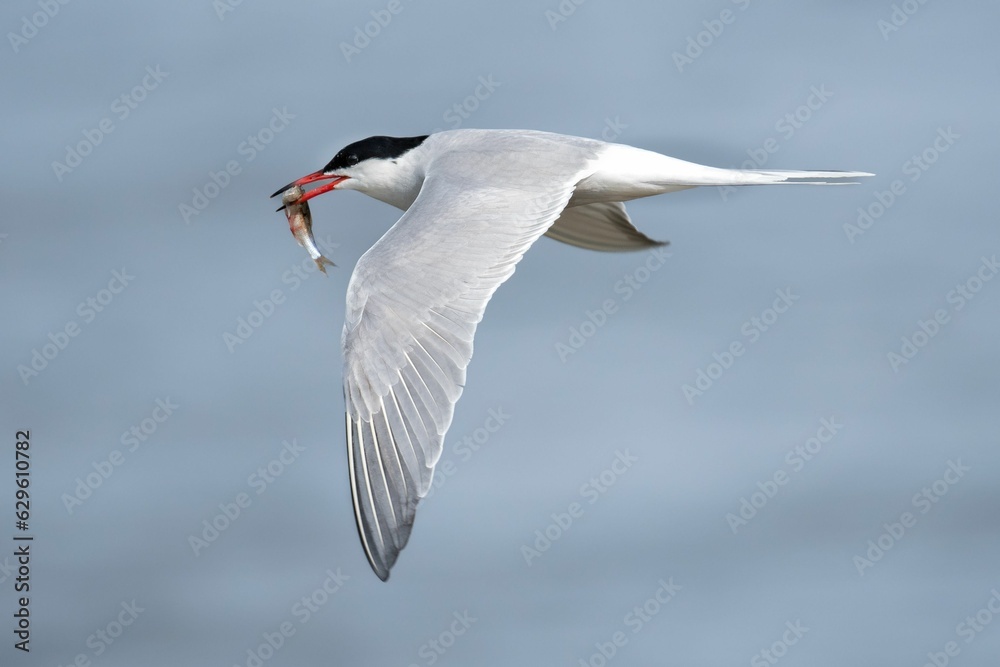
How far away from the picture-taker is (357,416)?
4.70m

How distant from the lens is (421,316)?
4.86 meters

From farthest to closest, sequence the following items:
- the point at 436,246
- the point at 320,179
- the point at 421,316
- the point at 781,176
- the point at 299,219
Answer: the point at 320,179 → the point at 299,219 → the point at 781,176 → the point at 436,246 → the point at 421,316

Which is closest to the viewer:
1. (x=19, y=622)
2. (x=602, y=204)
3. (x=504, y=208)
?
(x=504, y=208)

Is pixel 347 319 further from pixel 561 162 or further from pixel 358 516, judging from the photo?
pixel 561 162

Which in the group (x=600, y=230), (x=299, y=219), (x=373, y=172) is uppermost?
(x=373, y=172)

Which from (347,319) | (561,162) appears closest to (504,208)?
(561,162)

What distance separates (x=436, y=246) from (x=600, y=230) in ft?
4.74

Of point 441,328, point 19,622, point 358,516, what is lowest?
point 19,622

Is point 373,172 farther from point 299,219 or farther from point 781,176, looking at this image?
point 781,176

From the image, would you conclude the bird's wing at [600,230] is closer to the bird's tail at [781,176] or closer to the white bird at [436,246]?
the white bird at [436,246]

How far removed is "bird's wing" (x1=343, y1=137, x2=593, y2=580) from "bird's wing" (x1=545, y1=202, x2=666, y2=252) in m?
0.70

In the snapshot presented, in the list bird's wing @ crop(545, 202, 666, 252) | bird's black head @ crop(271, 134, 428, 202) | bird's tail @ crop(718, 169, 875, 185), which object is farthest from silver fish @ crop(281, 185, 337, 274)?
bird's tail @ crop(718, 169, 875, 185)

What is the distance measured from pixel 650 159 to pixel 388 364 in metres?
1.53

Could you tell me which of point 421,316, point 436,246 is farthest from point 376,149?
point 421,316
